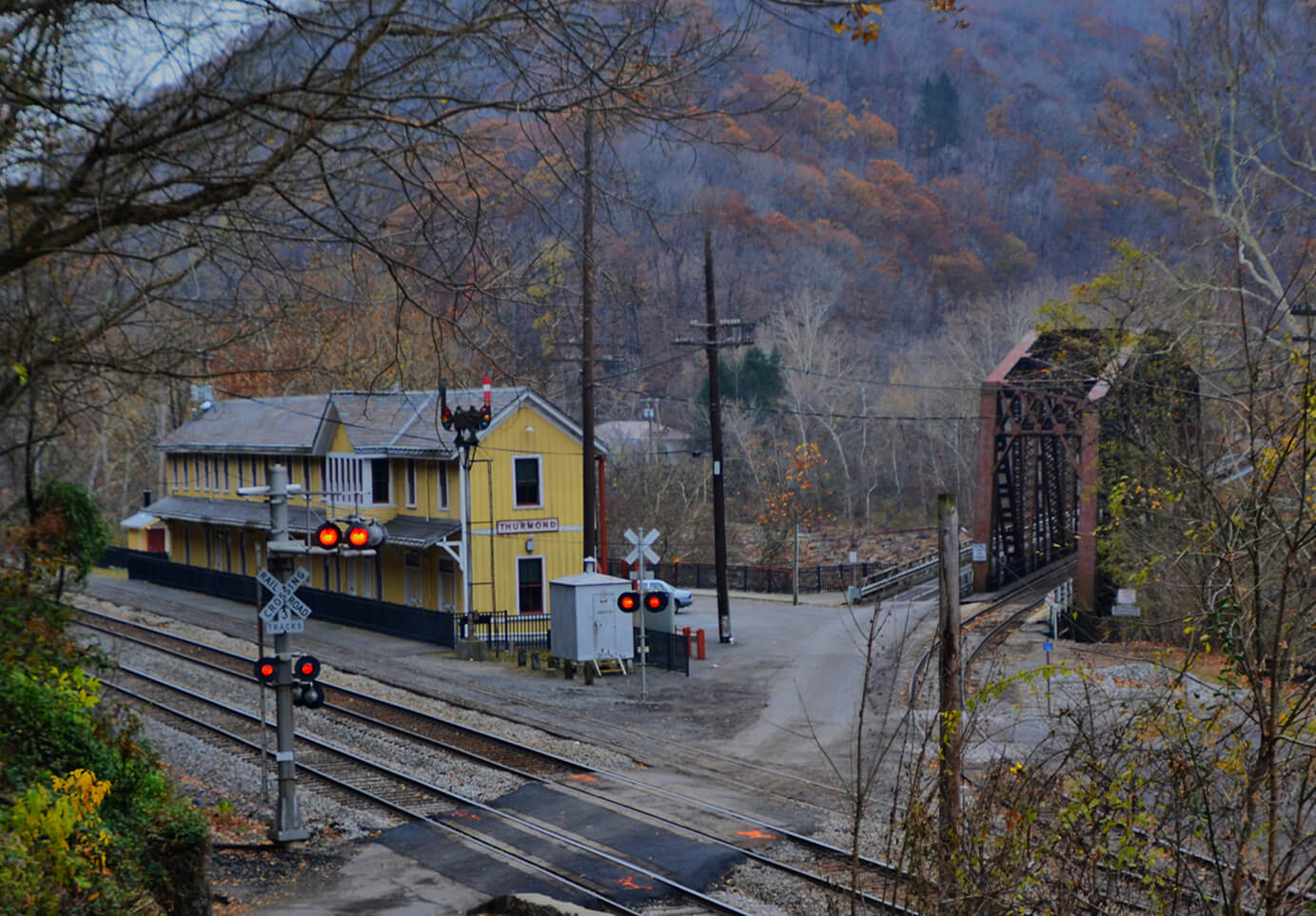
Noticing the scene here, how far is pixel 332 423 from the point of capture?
3884 cm

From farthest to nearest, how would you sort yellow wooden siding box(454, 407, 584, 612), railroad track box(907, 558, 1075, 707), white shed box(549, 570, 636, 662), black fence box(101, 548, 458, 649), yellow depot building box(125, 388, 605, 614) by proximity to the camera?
yellow wooden siding box(454, 407, 584, 612) → yellow depot building box(125, 388, 605, 614) → black fence box(101, 548, 458, 649) → railroad track box(907, 558, 1075, 707) → white shed box(549, 570, 636, 662)

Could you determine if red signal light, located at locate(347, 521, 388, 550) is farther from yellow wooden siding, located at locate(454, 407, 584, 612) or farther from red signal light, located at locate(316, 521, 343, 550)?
yellow wooden siding, located at locate(454, 407, 584, 612)

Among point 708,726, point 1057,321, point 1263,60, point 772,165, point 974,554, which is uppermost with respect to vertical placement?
point 772,165

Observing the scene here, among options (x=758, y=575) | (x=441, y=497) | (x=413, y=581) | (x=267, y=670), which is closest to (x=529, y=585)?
(x=441, y=497)

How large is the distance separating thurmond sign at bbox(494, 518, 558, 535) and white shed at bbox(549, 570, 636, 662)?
7621mm

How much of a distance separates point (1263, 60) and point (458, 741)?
22409 millimetres

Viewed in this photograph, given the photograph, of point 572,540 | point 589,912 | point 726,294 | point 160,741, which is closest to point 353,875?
point 589,912

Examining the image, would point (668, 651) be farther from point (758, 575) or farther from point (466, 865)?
point (758, 575)

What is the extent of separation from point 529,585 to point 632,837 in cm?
2069

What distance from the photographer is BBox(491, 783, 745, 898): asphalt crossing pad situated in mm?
13242

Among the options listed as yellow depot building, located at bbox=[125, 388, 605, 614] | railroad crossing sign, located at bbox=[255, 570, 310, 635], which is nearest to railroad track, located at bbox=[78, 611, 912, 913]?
railroad crossing sign, located at bbox=[255, 570, 310, 635]

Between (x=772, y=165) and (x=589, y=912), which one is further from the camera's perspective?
(x=772, y=165)

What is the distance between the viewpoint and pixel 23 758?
10945 millimetres

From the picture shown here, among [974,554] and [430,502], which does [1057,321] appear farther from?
[430,502]
